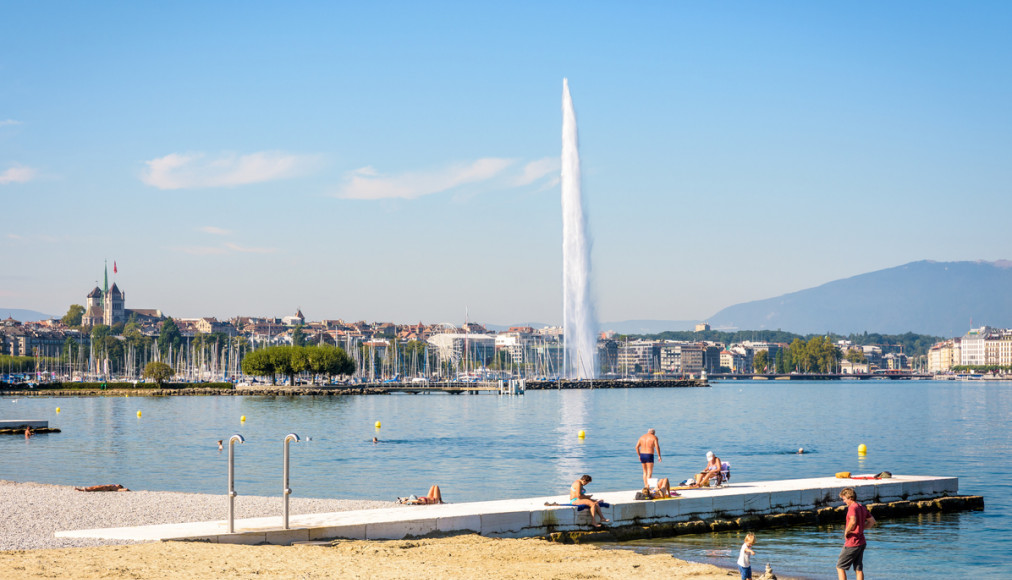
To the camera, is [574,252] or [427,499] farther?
[574,252]

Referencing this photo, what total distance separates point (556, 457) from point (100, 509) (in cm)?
1827

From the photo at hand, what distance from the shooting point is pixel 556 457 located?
35344mm

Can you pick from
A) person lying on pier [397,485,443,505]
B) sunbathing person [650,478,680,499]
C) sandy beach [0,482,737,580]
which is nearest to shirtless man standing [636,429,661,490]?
sunbathing person [650,478,680,499]

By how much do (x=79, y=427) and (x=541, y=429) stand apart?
2202cm

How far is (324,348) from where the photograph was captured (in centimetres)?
11106

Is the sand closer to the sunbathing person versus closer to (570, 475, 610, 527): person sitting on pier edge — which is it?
(570, 475, 610, 527): person sitting on pier edge

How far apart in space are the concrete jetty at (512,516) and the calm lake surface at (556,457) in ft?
2.21

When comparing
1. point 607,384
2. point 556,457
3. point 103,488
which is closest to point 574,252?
point 607,384

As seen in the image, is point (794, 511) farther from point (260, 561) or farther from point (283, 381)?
point (283, 381)

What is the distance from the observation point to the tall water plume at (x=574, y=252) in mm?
93750

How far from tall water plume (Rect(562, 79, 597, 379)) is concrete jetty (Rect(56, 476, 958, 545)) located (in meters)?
73.7

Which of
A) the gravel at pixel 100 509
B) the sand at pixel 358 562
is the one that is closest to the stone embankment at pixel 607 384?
the gravel at pixel 100 509

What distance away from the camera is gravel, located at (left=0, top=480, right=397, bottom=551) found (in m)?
15.9

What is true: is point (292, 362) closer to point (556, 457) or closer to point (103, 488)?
point (556, 457)
